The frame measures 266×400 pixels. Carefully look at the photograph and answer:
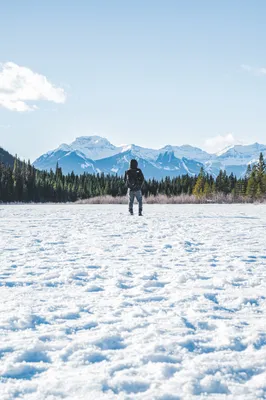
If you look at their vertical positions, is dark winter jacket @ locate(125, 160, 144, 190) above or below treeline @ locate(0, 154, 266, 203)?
below

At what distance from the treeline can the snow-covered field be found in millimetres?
54035

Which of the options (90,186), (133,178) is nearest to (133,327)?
(133,178)

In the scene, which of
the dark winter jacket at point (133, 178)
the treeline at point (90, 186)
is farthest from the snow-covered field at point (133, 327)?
the treeline at point (90, 186)

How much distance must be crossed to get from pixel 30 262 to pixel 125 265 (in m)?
1.53

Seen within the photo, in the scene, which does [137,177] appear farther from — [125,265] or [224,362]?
[224,362]

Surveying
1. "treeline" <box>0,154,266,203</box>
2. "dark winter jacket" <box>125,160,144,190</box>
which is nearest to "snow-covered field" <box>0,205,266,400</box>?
"dark winter jacket" <box>125,160,144,190</box>

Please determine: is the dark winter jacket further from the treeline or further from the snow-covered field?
the treeline

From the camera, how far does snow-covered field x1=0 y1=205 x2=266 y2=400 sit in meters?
2.20

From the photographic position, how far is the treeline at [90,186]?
2749 inches

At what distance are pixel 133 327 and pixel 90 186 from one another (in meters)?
117

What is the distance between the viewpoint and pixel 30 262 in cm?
578

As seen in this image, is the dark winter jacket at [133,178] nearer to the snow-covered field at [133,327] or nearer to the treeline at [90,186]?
the snow-covered field at [133,327]

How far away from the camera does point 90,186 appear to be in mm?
118625

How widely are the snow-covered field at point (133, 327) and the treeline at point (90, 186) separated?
54.0 m
